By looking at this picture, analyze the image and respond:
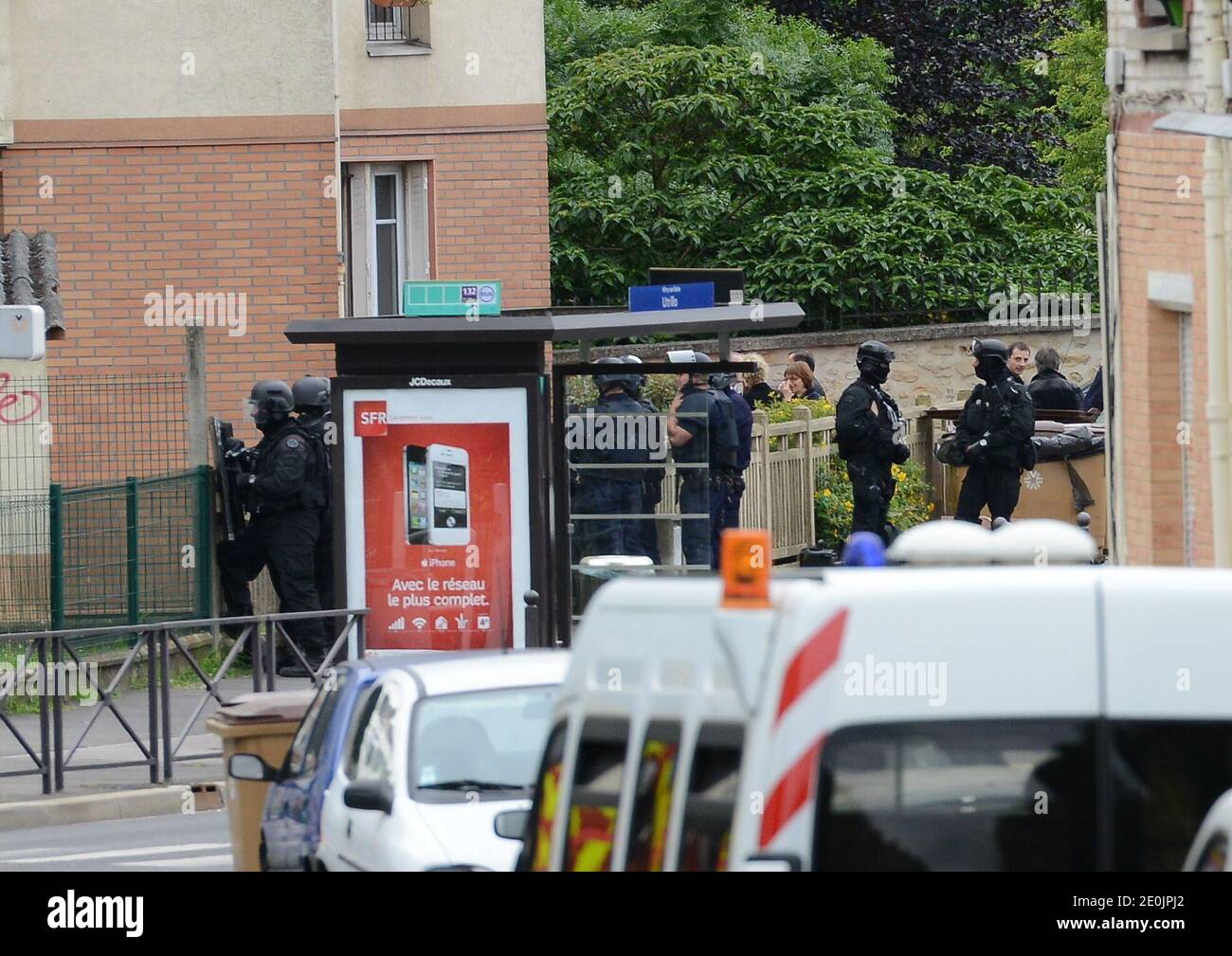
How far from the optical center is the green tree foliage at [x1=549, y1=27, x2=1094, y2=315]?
28.2 meters

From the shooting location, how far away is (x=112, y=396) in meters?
19.1

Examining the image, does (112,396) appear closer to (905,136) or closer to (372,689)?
(372,689)

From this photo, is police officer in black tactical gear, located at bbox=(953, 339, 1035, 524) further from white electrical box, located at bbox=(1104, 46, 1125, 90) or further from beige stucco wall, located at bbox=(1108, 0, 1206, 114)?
beige stucco wall, located at bbox=(1108, 0, 1206, 114)

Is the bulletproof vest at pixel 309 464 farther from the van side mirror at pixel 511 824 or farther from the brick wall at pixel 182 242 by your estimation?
the van side mirror at pixel 511 824

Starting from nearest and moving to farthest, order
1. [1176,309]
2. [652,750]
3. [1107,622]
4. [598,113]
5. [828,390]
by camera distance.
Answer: [1107,622], [652,750], [1176,309], [828,390], [598,113]

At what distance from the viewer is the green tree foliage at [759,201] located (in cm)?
2822

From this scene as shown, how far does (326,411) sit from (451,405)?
332cm

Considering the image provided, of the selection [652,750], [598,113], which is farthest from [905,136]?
[652,750]

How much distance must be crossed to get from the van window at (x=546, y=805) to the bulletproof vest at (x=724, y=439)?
953 centimetres

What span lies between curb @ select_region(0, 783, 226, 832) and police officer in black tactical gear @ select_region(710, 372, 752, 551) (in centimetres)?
393

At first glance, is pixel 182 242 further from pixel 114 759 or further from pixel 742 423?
pixel 114 759

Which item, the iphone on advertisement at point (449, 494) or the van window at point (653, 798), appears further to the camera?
A: the iphone on advertisement at point (449, 494)

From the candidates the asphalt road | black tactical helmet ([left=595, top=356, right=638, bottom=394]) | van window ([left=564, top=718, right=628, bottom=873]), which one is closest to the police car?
van window ([left=564, top=718, right=628, bottom=873])

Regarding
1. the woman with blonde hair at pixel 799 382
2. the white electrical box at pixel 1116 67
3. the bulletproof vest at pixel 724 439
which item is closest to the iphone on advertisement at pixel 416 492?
the bulletproof vest at pixel 724 439
